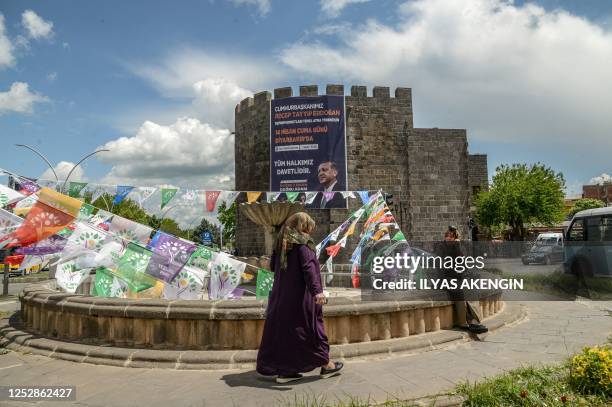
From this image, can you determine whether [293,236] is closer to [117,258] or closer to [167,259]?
[167,259]

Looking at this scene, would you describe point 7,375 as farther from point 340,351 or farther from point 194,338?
point 340,351

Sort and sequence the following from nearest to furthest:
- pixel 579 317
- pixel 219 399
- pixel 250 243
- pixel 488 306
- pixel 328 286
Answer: pixel 219 399
pixel 488 306
pixel 579 317
pixel 328 286
pixel 250 243

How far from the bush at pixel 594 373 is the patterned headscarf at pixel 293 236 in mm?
2556

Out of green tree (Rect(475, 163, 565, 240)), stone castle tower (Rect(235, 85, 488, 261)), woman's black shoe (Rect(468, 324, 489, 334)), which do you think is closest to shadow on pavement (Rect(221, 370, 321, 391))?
woman's black shoe (Rect(468, 324, 489, 334))

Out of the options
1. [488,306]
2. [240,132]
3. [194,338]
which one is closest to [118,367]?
[194,338]

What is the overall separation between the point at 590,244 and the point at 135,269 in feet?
35.9

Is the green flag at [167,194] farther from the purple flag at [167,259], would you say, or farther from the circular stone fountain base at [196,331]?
the circular stone fountain base at [196,331]

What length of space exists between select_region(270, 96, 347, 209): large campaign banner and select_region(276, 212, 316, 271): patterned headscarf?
13.9 m

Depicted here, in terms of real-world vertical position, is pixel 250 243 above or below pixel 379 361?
above

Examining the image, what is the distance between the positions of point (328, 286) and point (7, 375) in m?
8.74

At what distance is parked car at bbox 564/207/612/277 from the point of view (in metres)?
10.5

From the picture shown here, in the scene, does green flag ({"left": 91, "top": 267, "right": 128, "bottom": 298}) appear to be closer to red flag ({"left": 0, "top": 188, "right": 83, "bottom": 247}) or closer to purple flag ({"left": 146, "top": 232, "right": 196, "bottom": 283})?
purple flag ({"left": 146, "top": 232, "right": 196, "bottom": 283})

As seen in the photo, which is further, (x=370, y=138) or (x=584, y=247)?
(x=370, y=138)

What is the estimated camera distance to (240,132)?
851 inches
